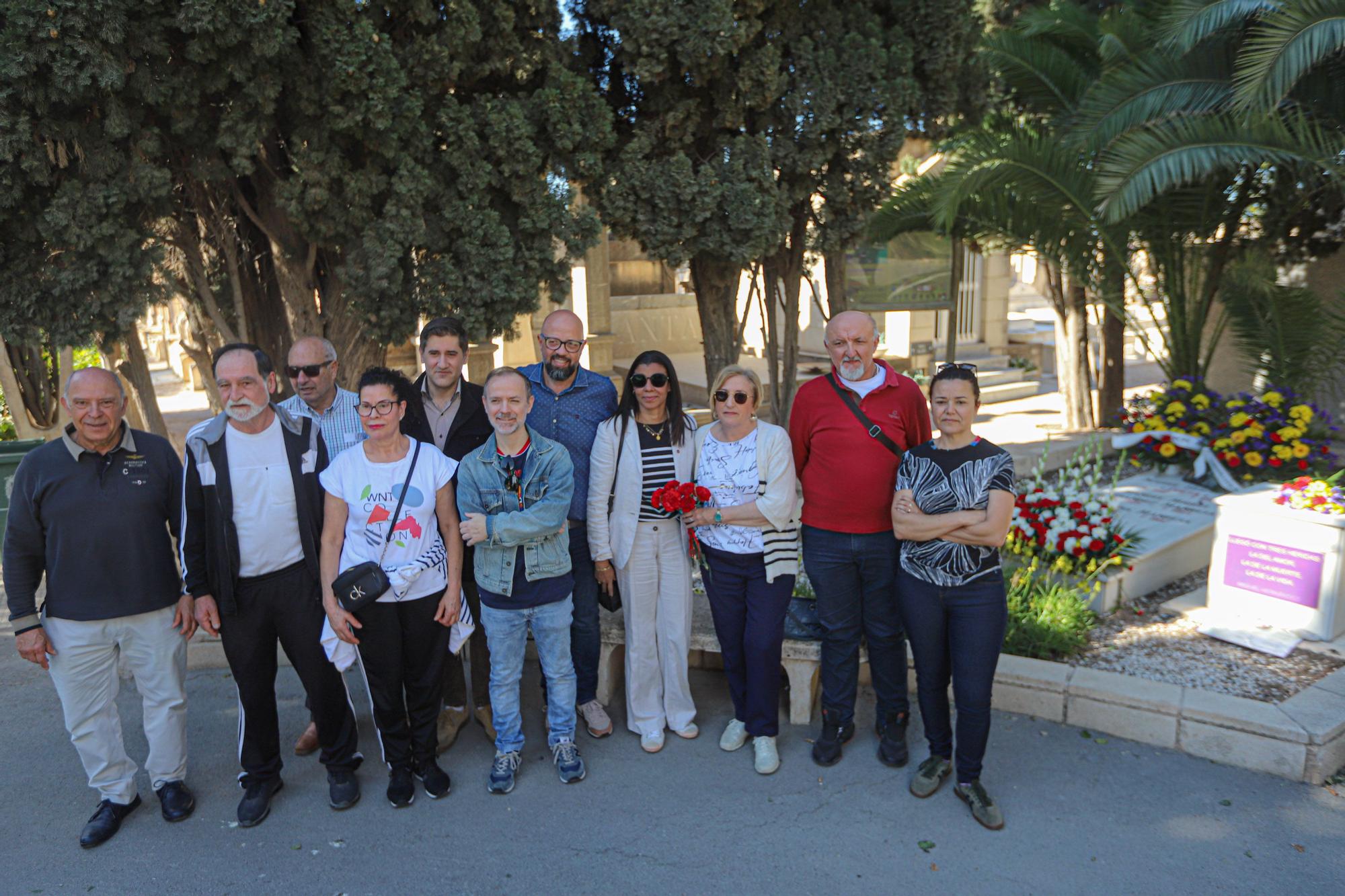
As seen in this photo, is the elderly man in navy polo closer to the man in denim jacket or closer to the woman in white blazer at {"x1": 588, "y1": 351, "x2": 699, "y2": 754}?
the woman in white blazer at {"x1": 588, "y1": 351, "x2": 699, "y2": 754}

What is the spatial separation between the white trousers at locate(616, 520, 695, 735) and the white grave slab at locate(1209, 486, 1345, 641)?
3.12m

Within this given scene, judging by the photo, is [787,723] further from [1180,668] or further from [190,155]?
[190,155]

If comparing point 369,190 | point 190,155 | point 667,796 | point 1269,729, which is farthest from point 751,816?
point 190,155

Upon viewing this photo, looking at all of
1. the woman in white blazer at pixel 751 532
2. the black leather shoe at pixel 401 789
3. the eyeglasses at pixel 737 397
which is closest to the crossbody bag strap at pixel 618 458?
the woman in white blazer at pixel 751 532

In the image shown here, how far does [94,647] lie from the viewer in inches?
144

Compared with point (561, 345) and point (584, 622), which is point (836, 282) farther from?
point (584, 622)

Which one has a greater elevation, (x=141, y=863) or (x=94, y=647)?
(x=94, y=647)

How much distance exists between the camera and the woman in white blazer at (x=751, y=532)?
3963 mm

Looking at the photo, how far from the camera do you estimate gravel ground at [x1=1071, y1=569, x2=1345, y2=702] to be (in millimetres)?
4594

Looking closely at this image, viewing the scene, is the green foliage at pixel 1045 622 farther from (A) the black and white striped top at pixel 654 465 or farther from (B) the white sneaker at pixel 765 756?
(A) the black and white striped top at pixel 654 465

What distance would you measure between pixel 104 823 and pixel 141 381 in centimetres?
497

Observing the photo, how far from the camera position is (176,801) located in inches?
151

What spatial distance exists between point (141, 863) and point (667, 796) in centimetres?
200

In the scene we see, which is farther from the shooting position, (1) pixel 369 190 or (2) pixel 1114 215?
(2) pixel 1114 215
